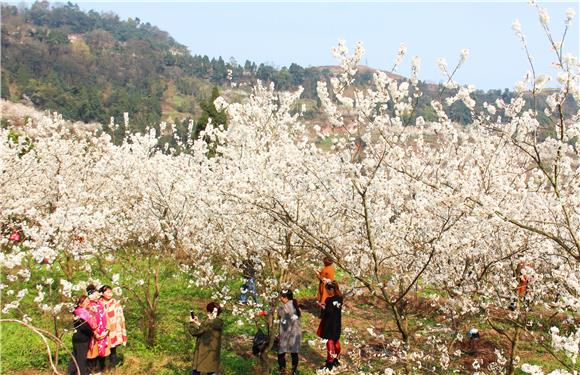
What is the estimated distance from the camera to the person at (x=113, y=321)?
785 cm

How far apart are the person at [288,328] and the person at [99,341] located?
292cm

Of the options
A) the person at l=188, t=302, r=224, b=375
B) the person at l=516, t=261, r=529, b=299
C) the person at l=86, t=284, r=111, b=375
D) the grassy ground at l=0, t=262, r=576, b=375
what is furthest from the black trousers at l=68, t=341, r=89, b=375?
the person at l=516, t=261, r=529, b=299

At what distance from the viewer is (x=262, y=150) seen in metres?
10.6

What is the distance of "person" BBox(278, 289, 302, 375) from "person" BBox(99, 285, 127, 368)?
2.88m

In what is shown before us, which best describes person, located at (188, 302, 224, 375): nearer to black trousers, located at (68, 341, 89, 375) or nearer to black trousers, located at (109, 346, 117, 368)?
black trousers, located at (68, 341, 89, 375)

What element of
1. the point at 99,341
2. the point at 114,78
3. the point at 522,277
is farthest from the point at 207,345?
the point at 114,78

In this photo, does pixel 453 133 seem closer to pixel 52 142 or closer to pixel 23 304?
pixel 23 304

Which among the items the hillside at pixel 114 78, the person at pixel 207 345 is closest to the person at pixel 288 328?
the person at pixel 207 345

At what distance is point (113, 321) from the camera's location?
8117mm

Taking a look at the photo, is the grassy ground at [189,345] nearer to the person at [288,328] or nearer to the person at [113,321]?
the person at [113,321]

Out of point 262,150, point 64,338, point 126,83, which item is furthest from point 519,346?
point 126,83

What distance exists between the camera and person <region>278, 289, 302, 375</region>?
769 cm

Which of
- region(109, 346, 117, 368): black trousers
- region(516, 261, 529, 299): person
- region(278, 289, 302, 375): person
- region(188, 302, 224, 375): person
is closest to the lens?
region(516, 261, 529, 299): person

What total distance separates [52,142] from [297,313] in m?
11.8
